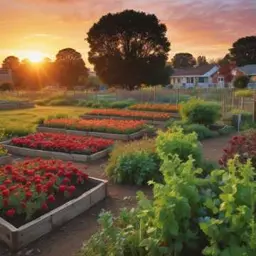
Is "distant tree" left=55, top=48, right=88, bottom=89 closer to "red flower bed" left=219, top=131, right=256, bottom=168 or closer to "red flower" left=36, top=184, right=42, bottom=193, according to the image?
"red flower bed" left=219, top=131, right=256, bottom=168

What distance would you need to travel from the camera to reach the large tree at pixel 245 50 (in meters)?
70.6

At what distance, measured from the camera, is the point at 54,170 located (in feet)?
19.0

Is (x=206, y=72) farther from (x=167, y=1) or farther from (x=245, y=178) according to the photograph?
(x=245, y=178)

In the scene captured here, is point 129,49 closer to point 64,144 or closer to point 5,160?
point 64,144

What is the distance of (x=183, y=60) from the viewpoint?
90.4 metres

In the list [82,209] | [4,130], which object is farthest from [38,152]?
[82,209]

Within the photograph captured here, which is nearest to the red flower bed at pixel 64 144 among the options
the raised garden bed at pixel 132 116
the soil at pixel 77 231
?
the soil at pixel 77 231

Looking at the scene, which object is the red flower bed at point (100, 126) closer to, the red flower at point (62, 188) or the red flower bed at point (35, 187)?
the red flower bed at point (35, 187)

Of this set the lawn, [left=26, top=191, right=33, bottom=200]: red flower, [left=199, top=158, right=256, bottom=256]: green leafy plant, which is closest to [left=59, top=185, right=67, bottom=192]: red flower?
[left=26, top=191, right=33, bottom=200]: red flower

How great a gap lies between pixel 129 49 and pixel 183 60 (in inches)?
2021

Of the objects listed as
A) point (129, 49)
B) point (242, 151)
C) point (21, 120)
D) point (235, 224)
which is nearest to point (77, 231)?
point (235, 224)

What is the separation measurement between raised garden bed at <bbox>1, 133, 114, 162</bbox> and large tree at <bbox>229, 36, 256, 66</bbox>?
66.7m

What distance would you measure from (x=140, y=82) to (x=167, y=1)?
3096 centimetres

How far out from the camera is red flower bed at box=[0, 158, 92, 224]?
4547mm
